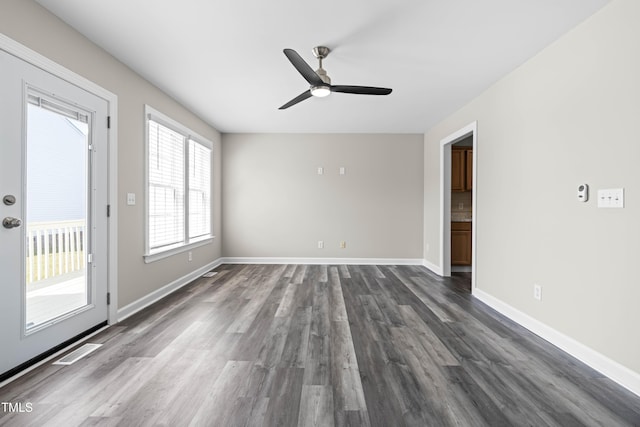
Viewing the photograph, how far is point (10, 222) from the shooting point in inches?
72.2

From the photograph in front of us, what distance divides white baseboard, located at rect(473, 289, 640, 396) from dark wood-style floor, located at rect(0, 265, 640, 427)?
0.06 meters

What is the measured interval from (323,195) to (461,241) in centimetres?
260

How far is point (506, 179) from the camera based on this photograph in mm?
3115

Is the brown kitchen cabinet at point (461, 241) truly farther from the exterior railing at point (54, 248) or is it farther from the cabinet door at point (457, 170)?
the exterior railing at point (54, 248)

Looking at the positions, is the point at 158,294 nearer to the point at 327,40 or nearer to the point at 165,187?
the point at 165,187

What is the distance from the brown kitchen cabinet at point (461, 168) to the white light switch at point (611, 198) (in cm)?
320

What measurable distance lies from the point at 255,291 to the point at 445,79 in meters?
3.41

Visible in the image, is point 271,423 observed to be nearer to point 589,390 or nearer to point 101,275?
point 589,390

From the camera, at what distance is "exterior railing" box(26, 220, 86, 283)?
2.01 meters

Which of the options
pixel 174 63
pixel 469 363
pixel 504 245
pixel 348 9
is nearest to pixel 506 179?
pixel 504 245

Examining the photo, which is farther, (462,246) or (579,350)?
(462,246)

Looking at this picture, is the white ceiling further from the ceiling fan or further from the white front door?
the white front door

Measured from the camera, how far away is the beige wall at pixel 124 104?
1996 millimetres

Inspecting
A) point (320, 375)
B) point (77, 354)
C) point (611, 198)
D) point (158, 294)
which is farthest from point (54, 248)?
point (611, 198)
